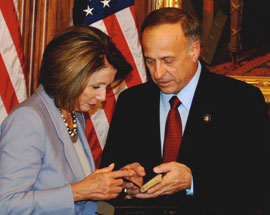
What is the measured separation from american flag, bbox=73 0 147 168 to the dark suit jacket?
106 centimetres

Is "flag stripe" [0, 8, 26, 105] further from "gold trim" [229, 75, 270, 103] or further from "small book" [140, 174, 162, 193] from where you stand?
"gold trim" [229, 75, 270, 103]

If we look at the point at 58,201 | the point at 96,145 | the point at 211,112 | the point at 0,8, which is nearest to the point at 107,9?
the point at 0,8

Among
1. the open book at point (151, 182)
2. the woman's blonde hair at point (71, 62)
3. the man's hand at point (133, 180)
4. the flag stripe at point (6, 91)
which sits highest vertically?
the woman's blonde hair at point (71, 62)

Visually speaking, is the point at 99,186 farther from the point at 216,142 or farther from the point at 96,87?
the point at 216,142

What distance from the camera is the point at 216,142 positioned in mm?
2705

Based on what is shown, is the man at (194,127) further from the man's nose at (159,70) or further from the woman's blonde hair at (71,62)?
the woman's blonde hair at (71,62)

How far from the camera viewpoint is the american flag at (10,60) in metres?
3.60

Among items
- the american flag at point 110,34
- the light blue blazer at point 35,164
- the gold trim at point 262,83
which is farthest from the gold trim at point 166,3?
the light blue blazer at point 35,164

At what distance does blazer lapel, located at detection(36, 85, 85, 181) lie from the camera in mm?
2387

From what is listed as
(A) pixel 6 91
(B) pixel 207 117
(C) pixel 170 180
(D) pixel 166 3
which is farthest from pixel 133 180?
(D) pixel 166 3

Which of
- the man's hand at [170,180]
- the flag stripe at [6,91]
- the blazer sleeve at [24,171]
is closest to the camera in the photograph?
the blazer sleeve at [24,171]

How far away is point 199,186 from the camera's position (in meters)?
2.54

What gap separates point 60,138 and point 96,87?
364mm

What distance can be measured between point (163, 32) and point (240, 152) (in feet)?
2.91
